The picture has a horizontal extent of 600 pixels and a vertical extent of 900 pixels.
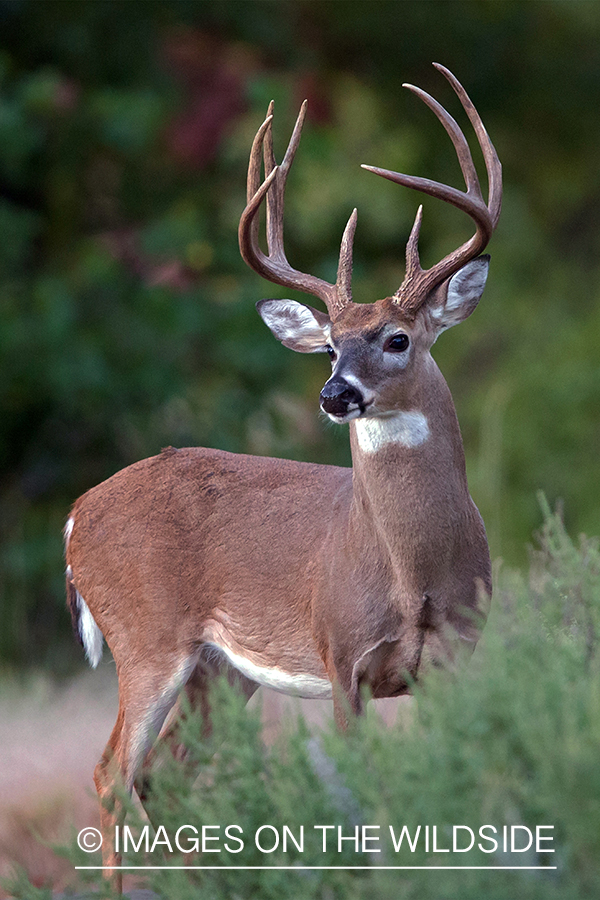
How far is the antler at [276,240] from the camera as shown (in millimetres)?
3959

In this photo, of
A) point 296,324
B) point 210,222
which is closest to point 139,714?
point 296,324

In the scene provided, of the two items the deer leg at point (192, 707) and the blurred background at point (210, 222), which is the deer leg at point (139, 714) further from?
the blurred background at point (210, 222)

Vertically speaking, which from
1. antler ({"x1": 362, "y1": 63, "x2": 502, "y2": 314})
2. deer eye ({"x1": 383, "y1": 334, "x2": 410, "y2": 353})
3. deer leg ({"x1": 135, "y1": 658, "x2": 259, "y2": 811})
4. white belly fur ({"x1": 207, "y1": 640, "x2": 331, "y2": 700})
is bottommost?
deer leg ({"x1": 135, "y1": 658, "x2": 259, "y2": 811})

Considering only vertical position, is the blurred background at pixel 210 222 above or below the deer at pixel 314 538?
below

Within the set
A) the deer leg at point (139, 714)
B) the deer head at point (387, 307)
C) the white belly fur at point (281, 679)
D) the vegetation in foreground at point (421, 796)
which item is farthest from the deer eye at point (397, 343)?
the deer leg at point (139, 714)

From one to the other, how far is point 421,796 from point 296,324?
1956mm

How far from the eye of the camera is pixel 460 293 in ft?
13.1

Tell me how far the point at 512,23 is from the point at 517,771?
35.9ft

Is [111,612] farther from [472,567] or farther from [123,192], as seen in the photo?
[123,192]

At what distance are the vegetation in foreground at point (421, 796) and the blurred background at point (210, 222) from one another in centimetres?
429

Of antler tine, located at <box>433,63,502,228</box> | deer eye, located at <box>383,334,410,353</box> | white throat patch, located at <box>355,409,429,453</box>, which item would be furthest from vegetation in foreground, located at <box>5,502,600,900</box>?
antler tine, located at <box>433,63,502,228</box>

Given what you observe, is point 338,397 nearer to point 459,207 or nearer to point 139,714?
point 459,207

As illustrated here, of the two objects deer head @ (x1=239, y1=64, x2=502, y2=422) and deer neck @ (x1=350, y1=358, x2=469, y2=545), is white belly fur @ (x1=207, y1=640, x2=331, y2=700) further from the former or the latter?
deer head @ (x1=239, y1=64, x2=502, y2=422)

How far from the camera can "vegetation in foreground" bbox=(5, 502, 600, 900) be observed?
2.50m
